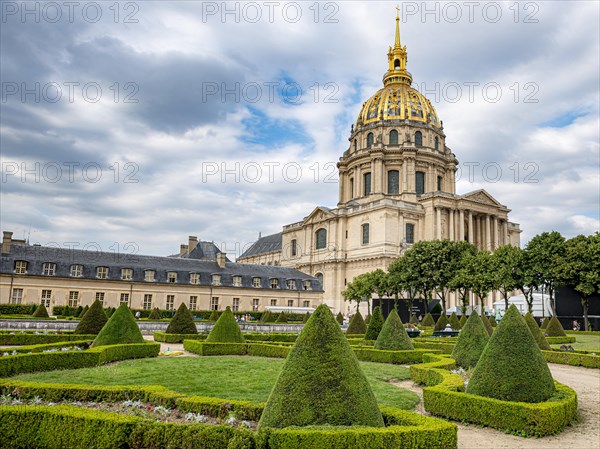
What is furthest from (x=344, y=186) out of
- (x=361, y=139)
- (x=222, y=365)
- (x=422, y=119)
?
(x=222, y=365)

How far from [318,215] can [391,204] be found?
15.4 metres

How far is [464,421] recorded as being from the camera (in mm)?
9773

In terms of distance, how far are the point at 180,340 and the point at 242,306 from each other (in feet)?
97.1

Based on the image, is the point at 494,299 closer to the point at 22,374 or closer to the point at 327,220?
→ the point at 327,220

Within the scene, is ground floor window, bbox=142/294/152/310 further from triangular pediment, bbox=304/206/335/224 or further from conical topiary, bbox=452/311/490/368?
conical topiary, bbox=452/311/490/368

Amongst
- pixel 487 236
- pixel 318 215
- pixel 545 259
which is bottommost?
pixel 545 259

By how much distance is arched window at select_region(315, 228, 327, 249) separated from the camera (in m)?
82.2

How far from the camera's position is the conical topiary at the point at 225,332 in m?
22.0

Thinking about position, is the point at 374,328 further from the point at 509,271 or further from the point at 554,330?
the point at 509,271

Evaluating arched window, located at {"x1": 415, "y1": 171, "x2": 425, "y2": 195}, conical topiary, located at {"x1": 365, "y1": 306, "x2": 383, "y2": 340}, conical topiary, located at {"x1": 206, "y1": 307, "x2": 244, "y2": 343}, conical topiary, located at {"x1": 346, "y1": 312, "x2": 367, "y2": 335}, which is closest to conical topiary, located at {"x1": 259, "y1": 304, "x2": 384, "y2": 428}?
conical topiary, located at {"x1": 206, "y1": 307, "x2": 244, "y2": 343}

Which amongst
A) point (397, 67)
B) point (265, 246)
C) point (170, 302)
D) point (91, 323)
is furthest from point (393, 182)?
point (91, 323)

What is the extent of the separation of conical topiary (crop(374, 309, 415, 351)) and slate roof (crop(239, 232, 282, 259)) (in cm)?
7790

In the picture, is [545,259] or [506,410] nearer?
[506,410]

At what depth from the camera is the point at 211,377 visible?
544 inches
